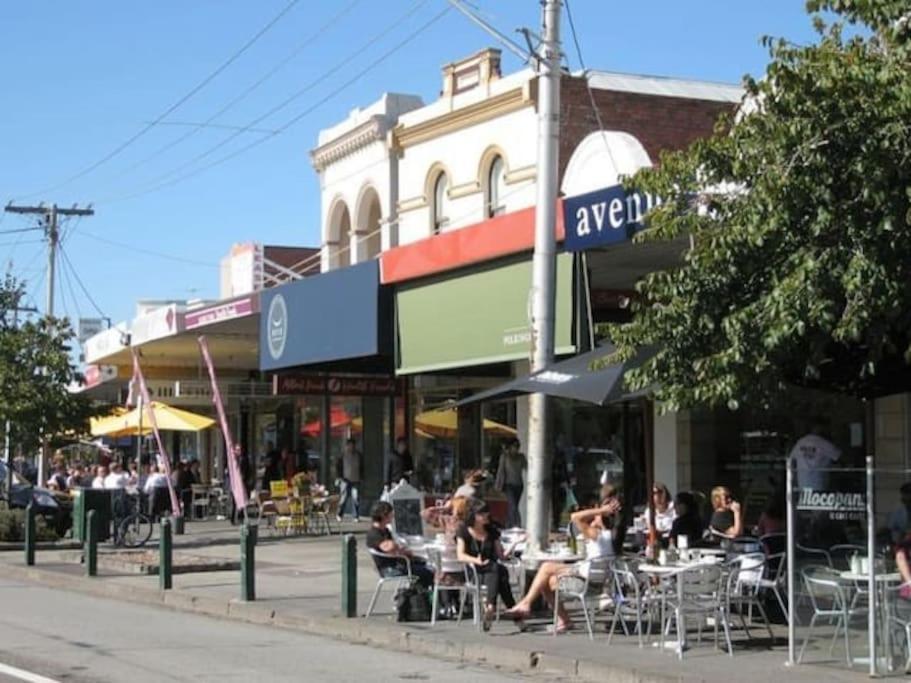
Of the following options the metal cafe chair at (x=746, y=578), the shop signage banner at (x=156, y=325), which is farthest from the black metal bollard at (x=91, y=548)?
the shop signage banner at (x=156, y=325)

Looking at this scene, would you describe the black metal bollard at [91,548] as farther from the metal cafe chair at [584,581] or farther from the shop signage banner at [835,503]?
the shop signage banner at [835,503]

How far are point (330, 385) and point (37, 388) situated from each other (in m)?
5.86

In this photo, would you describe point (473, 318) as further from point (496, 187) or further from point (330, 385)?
point (330, 385)

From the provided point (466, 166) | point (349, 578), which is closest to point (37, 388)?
point (466, 166)

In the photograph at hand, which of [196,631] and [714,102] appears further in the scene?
[714,102]

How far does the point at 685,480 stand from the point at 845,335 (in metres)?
11.4

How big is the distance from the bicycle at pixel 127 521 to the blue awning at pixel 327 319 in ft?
12.3

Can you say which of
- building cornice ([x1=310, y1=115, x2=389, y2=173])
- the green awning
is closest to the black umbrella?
the green awning

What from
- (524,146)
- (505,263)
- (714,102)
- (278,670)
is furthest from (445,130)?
(278,670)

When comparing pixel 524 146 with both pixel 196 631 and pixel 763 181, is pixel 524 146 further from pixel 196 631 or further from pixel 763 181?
pixel 763 181

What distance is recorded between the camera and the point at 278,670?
11.4 meters

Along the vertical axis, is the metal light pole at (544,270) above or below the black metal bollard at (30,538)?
above

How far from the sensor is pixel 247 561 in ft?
52.2

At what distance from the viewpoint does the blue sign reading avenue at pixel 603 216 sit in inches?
600
